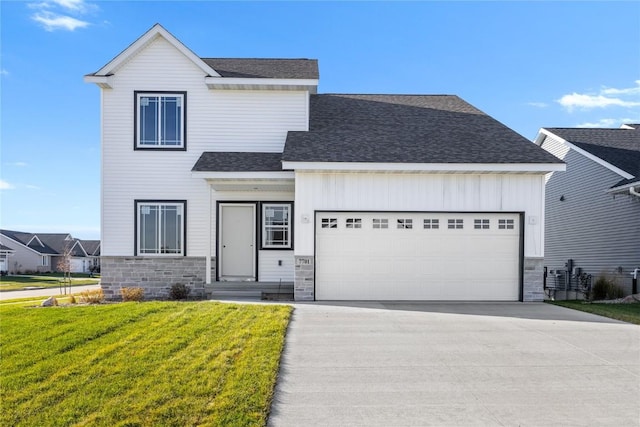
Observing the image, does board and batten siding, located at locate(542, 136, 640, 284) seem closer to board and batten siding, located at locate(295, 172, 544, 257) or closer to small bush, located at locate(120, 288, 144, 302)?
board and batten siding, located at locate(295, 172, 544, 257)

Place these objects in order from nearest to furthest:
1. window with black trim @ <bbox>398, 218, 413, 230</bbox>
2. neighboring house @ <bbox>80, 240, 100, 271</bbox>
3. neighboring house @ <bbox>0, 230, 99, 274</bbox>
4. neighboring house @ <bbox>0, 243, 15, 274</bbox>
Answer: window with black trim @ <bbox>398, 218, 413, 230</bbox> < neighboring house @ <bbox>0, 243, 15, 274</bbox> < neighboring house @ <bbox>0, 230, 99, 274</bbox> < neighboring house @ <bbox>80, 240, 100, 271</bbox>

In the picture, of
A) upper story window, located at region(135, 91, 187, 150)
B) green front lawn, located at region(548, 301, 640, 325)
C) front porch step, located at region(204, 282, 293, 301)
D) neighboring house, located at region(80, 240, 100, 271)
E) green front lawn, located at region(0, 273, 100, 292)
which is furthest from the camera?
neighboring house, located at region(80, 240, 100, 271)

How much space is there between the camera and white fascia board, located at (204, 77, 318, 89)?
15305 mm

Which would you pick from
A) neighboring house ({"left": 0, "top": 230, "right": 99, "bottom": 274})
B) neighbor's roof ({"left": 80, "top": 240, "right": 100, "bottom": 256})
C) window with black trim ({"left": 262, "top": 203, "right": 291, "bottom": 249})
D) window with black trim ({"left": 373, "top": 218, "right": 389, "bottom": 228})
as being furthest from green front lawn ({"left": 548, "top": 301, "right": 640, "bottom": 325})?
neighbor's roof ({"left": 80, "top": 240, "right": 100, "bottom": 256})

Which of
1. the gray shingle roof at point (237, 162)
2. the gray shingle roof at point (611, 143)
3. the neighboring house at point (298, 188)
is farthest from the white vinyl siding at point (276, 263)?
the gray shingle roof at point (611, 143)

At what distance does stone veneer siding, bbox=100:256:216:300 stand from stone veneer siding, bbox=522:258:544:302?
890 cm

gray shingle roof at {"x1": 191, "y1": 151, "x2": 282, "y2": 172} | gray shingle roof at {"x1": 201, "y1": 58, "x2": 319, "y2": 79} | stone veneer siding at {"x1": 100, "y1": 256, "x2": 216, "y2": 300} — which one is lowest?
stone veneer siding at {"x1": 100, "y1": 256, "x2": 216, "y2": 300}

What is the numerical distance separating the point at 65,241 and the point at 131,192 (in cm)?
5463

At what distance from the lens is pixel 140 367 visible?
Answer: 686 cm

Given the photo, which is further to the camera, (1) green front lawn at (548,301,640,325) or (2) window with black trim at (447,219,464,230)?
(2) window with black trim at (447,219,464,230)

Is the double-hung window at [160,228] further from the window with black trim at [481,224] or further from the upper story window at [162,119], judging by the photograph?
the window with black trim at [481,224]

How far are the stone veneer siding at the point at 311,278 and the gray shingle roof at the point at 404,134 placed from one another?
8.88ft

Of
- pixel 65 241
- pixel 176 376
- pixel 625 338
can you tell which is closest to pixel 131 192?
pixel 176 376

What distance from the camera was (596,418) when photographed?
551 cm
